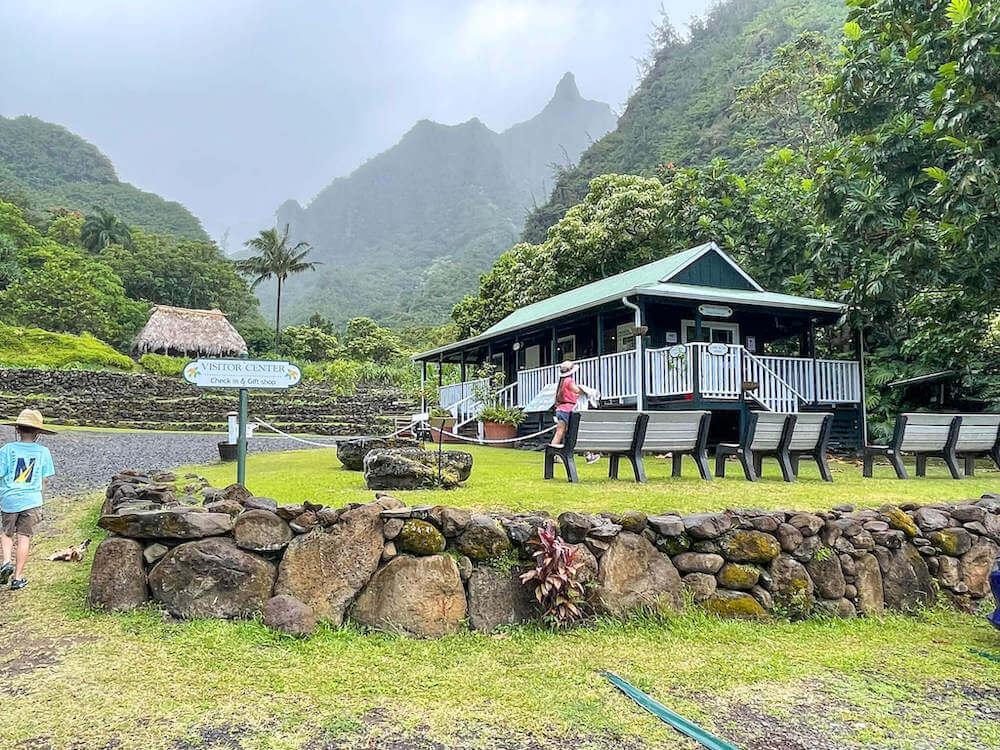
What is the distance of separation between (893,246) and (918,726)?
1137cm

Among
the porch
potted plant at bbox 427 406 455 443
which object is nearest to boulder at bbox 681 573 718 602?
the porch

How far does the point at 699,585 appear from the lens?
468 cm

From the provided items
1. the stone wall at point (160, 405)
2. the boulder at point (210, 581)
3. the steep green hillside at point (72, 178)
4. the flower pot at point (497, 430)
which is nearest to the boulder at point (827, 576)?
the boulder at point (210, 581)

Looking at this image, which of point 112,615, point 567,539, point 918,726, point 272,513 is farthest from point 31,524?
point 918,726

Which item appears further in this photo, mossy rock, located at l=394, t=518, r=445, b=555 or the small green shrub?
the small green shrub

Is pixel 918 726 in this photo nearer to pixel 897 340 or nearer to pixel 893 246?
pixel 893 246

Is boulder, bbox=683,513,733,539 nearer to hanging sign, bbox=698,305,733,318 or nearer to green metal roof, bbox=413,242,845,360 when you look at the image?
green metal roof, bbox=413,242,845,360

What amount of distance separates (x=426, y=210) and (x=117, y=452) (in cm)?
11606

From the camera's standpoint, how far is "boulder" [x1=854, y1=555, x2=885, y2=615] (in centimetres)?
504

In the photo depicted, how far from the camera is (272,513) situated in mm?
4293

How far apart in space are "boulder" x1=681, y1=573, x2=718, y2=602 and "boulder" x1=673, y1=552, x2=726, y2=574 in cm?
4

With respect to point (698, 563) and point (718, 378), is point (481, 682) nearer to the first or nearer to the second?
point (698, 563)

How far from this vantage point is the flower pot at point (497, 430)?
15.9 m

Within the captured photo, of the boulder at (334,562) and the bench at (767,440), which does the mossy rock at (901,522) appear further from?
the boulder at (334,562)
